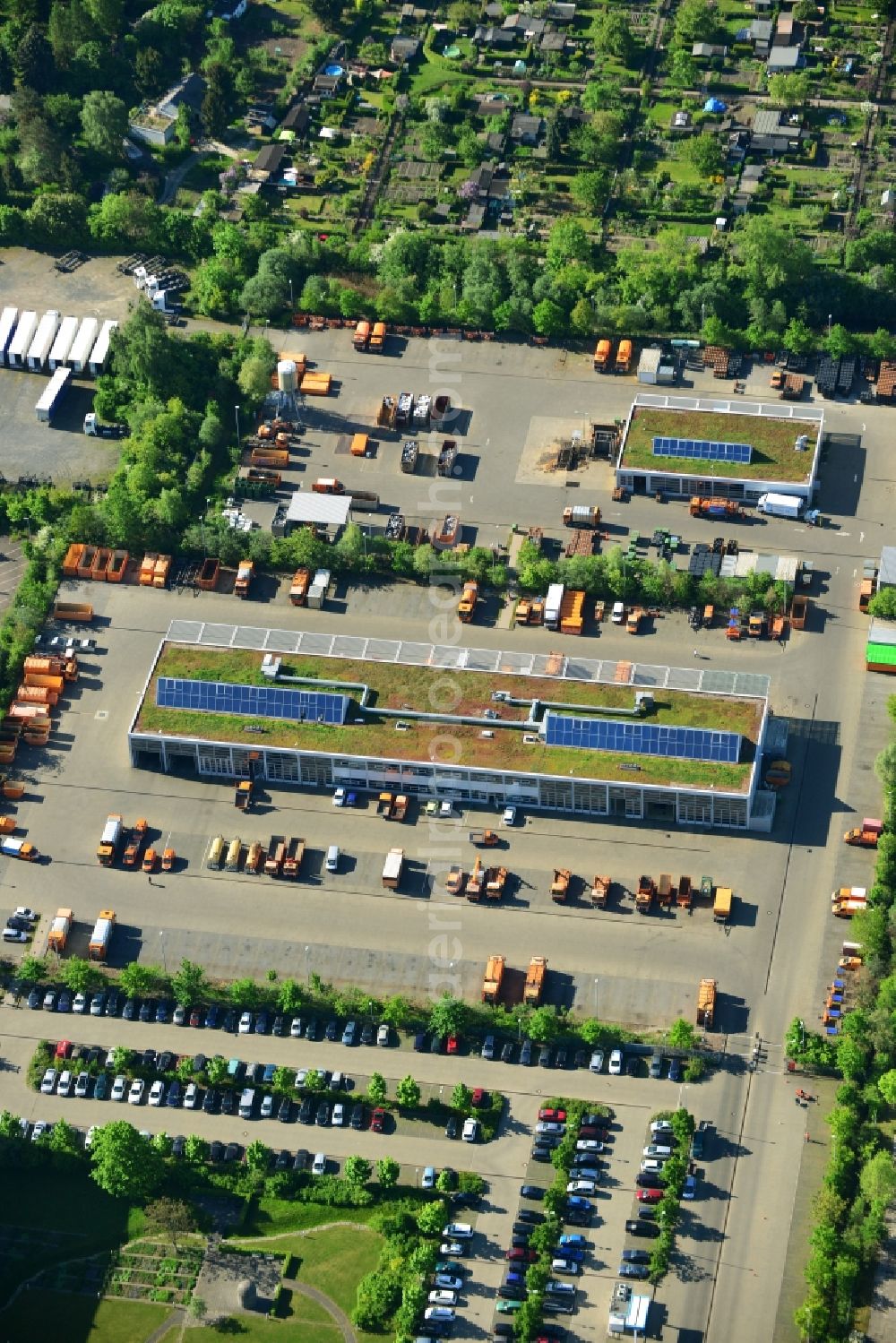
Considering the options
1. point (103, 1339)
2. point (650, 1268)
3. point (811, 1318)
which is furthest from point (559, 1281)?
point (103, 1339)

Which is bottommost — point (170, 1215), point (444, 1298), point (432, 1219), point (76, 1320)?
point (76, 1320)

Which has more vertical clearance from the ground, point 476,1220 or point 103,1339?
point 476,1220

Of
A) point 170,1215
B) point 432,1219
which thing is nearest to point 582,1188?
point 432,1219

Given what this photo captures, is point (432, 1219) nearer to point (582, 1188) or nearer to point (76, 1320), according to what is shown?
point (582, 1188)

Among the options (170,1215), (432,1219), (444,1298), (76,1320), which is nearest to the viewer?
(444,1298)

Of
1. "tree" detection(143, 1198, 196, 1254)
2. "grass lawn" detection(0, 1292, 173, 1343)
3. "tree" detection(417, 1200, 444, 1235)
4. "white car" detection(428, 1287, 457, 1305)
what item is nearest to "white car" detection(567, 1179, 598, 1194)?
"tree" detection(417, 1200, 444, 1235)

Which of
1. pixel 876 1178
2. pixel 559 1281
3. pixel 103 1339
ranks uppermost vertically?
pixel 876 1178

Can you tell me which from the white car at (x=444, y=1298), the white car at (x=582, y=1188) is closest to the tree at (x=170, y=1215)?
the white car at (x=444, y=1298)

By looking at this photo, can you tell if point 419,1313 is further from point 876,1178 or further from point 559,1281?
point 876,1178
